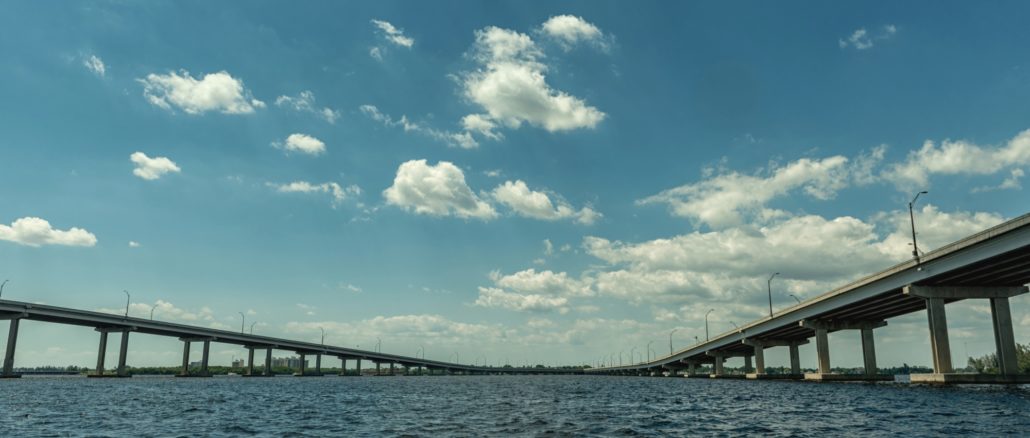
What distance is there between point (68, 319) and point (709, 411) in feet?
439

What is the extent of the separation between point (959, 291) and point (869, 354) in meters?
40.3

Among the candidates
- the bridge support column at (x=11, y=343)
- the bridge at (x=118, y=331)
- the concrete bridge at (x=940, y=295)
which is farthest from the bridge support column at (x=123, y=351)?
the concrete bridge at (x=940, y=295)

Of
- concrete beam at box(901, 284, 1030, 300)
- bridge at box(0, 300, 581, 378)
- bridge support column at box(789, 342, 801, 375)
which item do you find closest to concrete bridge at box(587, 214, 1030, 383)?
concrete beam at box(901, 284, 1030, 300)

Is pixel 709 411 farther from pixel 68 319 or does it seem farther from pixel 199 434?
pixel 68 319

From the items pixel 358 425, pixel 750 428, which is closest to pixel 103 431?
pixel 358 425

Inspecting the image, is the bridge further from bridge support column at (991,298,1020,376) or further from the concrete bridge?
bridge support column at (991,298,1020,376)

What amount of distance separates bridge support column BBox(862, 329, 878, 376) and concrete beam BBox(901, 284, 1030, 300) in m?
39.0

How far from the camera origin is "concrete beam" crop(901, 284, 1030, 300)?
6819 centimetres

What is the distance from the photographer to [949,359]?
6712 cm

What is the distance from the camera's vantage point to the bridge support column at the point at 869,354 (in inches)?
4144

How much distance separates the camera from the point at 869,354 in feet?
346

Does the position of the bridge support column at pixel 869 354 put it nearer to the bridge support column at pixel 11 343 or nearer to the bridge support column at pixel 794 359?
Answer: the bridge support column at pixel 794 359

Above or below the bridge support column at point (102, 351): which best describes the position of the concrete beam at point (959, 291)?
above

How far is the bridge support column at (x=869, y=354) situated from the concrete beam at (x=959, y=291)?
39.0 meters
